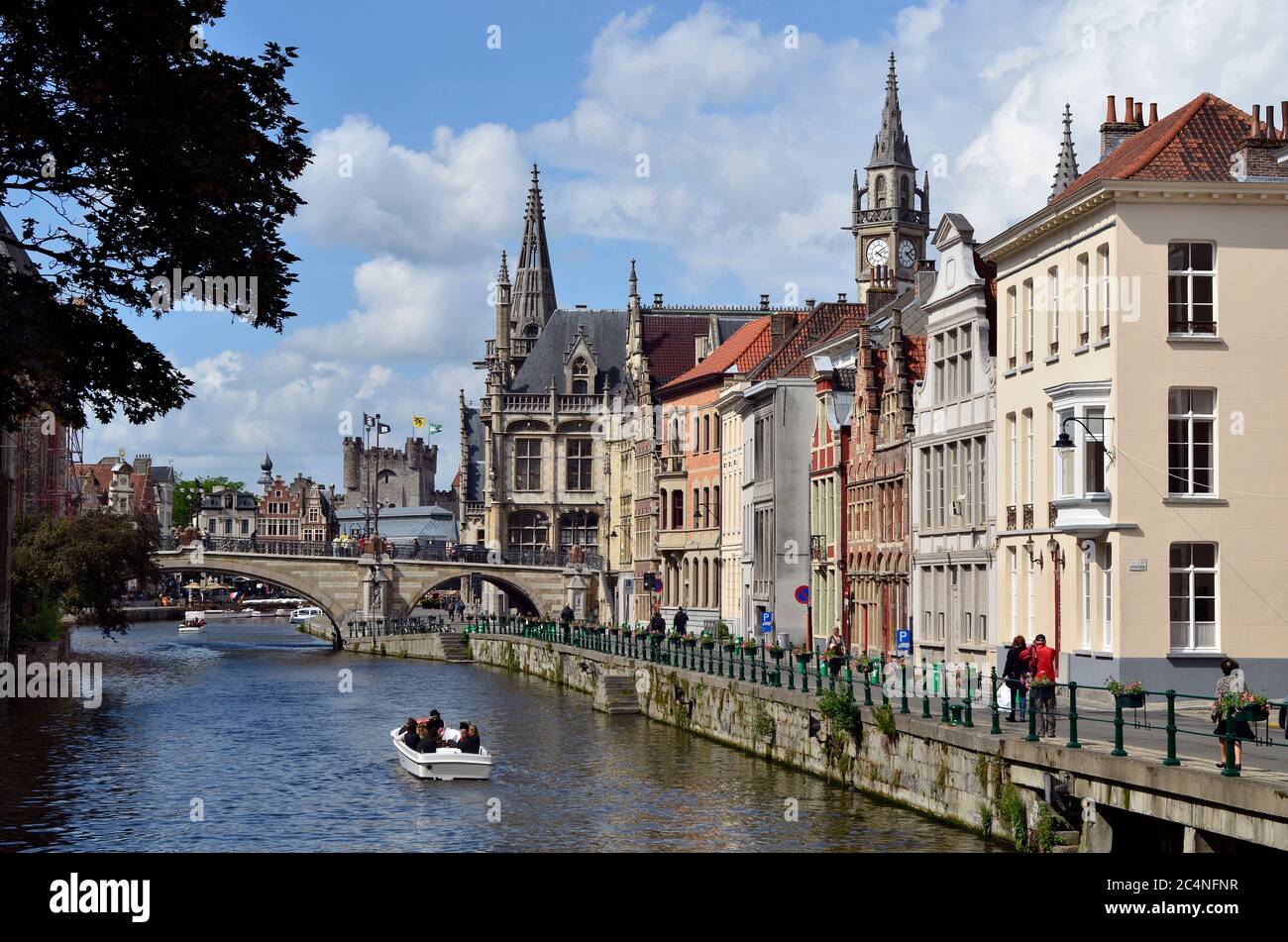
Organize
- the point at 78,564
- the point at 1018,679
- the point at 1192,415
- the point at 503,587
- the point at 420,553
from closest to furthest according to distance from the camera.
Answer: the point at 1018,679, the point at 1192,415, the point at 78,564, the point at 420,553, the point at 503,587

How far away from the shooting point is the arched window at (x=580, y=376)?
388ft

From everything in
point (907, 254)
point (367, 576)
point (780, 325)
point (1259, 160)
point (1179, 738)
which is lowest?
point (1179, 738)

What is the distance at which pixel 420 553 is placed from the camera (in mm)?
102000

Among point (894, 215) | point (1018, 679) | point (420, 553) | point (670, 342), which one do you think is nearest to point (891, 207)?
point (894, 215)

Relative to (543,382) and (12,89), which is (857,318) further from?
(543,382)

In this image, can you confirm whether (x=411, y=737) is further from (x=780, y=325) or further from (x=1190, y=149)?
(x=780, y=325)

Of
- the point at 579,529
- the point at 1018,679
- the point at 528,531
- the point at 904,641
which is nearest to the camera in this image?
the point at 1018,679

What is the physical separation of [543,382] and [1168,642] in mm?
88198

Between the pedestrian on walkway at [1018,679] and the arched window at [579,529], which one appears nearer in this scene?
the pedestrian on walkway at [1018,679]

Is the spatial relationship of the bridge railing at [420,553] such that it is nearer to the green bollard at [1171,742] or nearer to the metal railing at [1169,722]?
the metal railing at [1169,722]

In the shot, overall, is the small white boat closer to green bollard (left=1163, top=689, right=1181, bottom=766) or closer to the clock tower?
green bollard (left=1163, top=689, right=1181, bottom=766)

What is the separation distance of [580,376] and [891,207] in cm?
2357

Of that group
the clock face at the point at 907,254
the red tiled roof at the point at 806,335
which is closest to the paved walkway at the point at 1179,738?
the red tiled roof at the point at 806,335

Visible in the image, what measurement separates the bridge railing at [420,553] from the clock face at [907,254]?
1243 inches
